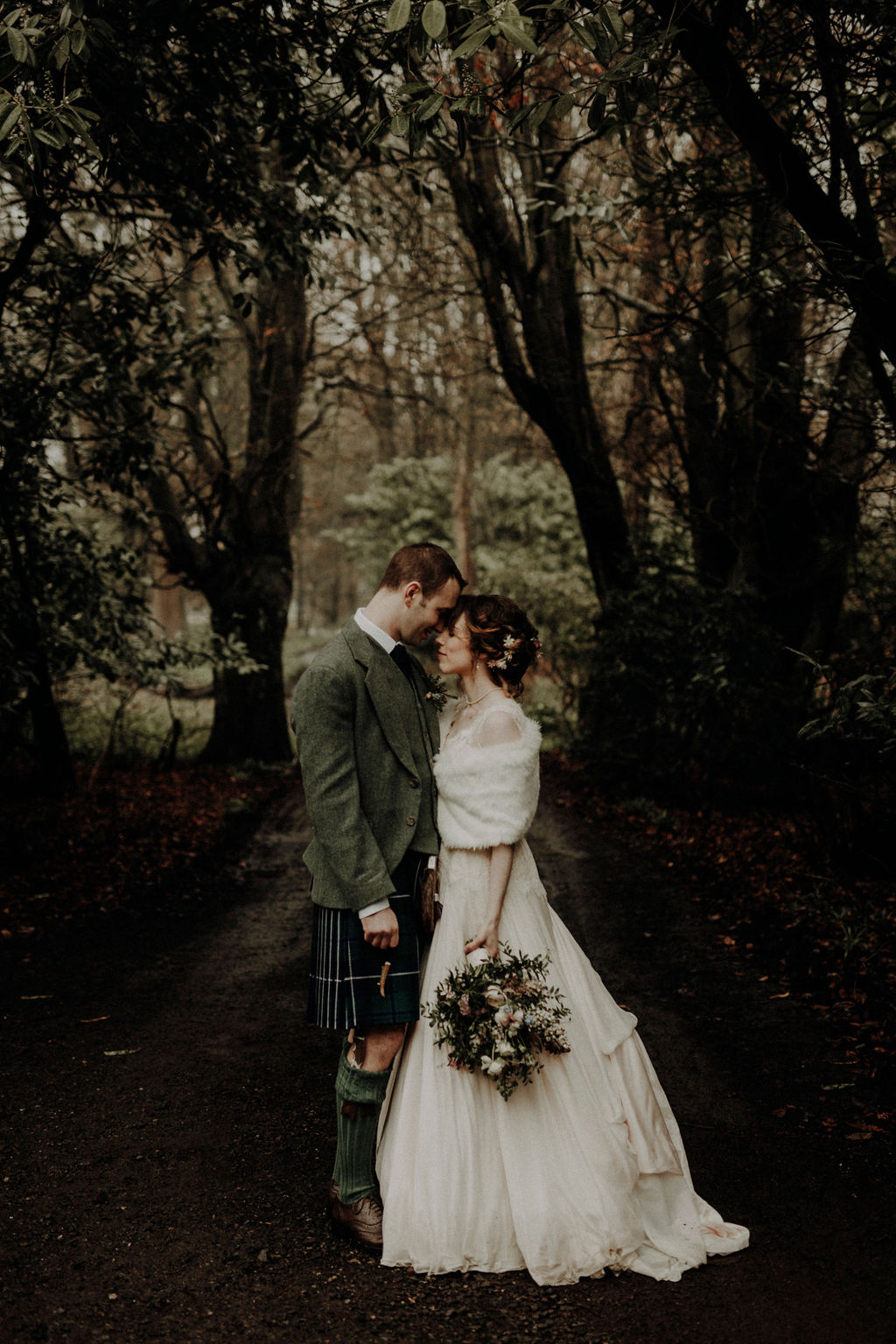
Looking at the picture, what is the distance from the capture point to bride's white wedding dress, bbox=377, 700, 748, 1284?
3.05 meters

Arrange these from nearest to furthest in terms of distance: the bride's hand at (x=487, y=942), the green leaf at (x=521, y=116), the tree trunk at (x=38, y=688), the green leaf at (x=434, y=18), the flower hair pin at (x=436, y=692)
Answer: the green leaf at (x=434, y=18) < the bride's hand at (x=487, y=942) < the flower hair pin at (x=436, y=692) < the green leaf at (x=521, y=116) < the tree trunk at (x=38, y=688)

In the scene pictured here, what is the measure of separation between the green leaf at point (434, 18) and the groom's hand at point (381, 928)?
2.55 meters

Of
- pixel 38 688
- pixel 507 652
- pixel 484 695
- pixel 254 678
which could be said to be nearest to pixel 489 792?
pixel 484 695

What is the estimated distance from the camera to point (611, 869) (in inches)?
342

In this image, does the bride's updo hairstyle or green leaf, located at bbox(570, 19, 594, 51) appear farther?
the bride's updo hairstyle

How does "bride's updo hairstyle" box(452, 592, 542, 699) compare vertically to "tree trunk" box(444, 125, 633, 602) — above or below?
below

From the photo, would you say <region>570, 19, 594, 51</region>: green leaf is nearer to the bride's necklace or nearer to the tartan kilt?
the bride's necklace

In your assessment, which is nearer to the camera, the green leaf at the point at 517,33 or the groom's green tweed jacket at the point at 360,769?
the green leaf at the point at 517,33

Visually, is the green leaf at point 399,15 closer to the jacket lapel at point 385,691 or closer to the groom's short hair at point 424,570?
the groom's short hair at point 424,570

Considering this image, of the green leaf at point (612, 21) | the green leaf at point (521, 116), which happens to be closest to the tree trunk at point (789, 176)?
the green leaf at point (521, 116)

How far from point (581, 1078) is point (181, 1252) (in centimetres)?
140

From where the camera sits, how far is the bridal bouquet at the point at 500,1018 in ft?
10.00

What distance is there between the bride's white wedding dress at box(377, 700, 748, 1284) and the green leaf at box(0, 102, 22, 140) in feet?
8.34

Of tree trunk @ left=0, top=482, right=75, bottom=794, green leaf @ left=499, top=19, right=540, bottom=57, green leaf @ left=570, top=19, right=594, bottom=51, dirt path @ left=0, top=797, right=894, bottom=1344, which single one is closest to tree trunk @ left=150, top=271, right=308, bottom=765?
tree trunk @ left=0, top=482, right=75, bottom=794
